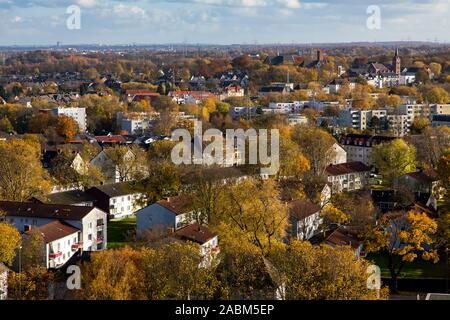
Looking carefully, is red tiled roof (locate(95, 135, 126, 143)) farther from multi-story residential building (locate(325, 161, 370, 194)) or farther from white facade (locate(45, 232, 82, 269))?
white facade (locate(45, 232, 82, 269))

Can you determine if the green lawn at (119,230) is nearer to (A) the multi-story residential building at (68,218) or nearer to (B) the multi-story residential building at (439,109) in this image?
(A) the multi-story residential building at (68,218)

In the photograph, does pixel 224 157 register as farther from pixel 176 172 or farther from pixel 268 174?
pixel 176 172

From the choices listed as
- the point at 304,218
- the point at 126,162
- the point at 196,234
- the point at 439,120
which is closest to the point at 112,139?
the point at 126,162

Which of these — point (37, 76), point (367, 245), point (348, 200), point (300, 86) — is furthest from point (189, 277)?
point (37, 76)

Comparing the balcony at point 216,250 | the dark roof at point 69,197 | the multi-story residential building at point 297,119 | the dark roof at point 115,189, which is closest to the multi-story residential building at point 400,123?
the multi-story residential building at point 297,119

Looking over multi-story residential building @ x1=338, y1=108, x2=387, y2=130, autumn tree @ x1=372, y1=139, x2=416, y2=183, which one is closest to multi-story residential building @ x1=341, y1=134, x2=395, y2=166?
autumn tree @ x1=372, y1=139, x2=416, y2=183

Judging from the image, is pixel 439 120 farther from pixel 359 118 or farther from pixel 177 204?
pixel 177 204
